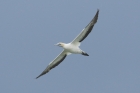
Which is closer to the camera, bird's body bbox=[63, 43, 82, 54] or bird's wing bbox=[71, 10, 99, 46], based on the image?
bird's wing bbox=[71, 10, 99, 46]

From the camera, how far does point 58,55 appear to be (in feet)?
239

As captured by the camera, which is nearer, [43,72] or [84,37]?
[84,37]

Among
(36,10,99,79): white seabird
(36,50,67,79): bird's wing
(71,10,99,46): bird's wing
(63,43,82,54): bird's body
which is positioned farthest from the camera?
(36,50,67,79): bird's wing

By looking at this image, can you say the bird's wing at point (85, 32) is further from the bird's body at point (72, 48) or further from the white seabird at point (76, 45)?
the bird's body at point (72, 48)

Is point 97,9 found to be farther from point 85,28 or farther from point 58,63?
point 58,63

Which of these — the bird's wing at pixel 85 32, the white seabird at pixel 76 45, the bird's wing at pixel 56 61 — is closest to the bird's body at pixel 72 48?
the white seabird at pixel 76 45

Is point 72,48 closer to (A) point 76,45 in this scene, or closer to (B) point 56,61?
(A) point 76,45

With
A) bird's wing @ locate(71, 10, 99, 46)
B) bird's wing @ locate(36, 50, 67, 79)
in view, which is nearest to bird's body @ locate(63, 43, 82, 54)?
bird's wing @ locate(71, 10, 99, 46)

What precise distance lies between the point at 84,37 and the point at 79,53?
1.60m

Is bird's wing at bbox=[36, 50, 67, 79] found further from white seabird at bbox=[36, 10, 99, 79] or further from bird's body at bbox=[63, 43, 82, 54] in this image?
bird's body at bbox=[63, 43, 82, 54]

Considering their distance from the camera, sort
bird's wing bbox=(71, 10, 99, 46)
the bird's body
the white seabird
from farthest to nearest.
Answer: the bird's body < the white seabird < bird's wing bbox=(71, 10, 99, 46)

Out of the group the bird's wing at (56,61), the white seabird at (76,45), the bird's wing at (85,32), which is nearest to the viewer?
the bird's wing at (85,32)

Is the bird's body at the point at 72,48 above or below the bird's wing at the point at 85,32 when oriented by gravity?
below

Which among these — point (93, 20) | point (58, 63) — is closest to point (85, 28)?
point (93, 20)
